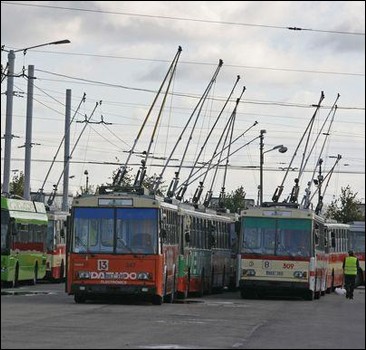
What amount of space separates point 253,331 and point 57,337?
415 cm

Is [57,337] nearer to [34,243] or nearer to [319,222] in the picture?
[319,222]

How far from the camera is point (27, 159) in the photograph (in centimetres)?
5625

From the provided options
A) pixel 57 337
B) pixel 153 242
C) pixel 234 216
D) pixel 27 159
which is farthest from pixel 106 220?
pixel 27 159

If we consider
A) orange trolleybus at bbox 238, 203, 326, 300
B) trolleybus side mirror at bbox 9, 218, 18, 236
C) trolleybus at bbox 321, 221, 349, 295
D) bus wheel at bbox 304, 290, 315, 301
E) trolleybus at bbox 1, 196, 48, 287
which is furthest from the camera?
trolleybus at bbox 321, 221, 349, 295

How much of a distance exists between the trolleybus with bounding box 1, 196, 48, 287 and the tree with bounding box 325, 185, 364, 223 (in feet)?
125

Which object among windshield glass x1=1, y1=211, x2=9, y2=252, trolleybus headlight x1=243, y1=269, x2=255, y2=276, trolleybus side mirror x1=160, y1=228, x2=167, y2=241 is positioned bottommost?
trolleybus headlight x1=243, y1=269, x2=255, y2=276

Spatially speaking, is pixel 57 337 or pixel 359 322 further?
pixel 359 322

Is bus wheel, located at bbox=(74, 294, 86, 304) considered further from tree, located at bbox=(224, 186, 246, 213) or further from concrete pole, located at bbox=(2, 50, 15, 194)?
tree, located at bbox=(224, 186, 246, 213)

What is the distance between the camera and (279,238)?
3931 cm

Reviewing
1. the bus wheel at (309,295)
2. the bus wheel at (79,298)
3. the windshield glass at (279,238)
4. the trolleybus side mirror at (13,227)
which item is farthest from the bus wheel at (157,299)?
the trolleybus side mirror at (13,227)

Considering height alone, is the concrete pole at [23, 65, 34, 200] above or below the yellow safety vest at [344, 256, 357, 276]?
above

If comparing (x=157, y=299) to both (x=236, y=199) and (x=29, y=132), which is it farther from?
(x=236, y=199)

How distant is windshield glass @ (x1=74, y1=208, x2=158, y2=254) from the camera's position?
111 feet

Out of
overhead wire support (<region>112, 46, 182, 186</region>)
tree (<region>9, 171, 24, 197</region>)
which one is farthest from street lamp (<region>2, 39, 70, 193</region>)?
tree (<region>9, 171, 24, 197</region>)
